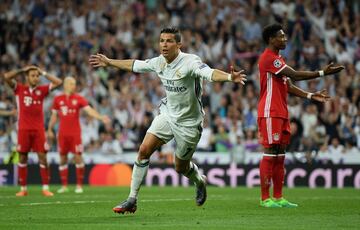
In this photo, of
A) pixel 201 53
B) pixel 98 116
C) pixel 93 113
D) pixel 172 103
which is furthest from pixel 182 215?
pixel 201 53

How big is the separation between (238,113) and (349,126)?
332 cm

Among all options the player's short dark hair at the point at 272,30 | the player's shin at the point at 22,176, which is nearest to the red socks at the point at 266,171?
the player's short dark hair at the point at 272,30

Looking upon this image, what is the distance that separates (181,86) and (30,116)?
7605 millimetres

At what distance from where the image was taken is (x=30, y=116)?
19328 mm

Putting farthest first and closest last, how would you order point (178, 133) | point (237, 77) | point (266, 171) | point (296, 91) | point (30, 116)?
1. point (30, 116)
2. point (296, 91)
3. point (266, 171)
4. point (178, 133)
5. point (237, 77)

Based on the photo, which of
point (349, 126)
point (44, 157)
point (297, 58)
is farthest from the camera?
point (297, 58)

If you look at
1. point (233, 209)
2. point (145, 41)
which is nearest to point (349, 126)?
point (145, 41)

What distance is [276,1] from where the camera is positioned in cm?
2894

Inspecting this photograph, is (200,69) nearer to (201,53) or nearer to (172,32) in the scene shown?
(172,32)

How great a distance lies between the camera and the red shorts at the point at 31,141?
63.3 feet

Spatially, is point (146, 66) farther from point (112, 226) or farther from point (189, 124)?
point (112, 226)

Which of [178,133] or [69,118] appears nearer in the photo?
[178,133]

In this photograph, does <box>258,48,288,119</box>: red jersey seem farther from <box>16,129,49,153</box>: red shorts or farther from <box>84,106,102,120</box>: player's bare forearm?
<box>84,106,102,120</box>: player's bare forearm

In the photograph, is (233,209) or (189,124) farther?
(233,209)
